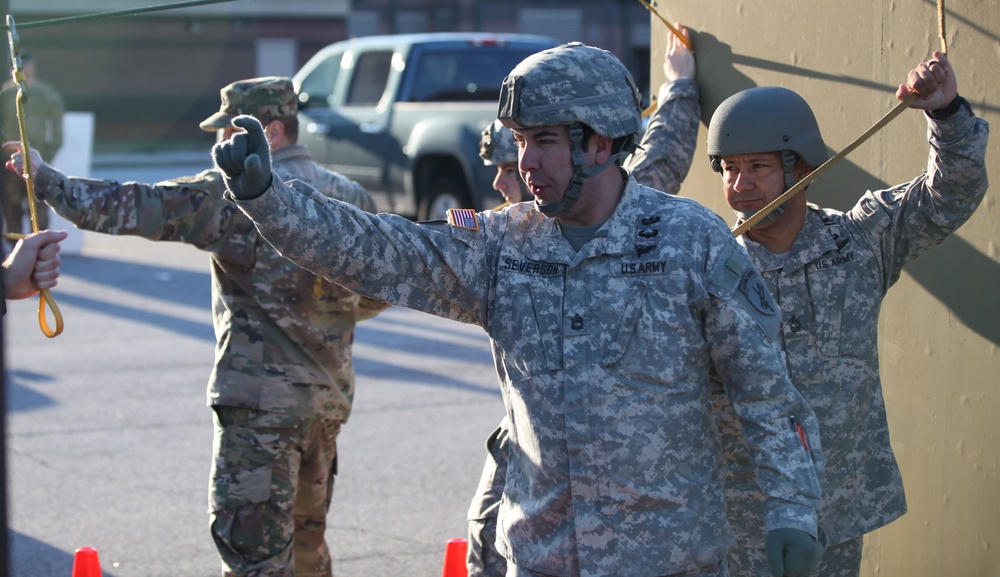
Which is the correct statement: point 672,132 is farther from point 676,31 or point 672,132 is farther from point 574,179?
point 574,179

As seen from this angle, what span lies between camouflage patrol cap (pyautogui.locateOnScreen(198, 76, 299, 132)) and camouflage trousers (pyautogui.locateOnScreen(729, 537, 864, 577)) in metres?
2.25

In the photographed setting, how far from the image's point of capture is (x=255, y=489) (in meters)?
4.45

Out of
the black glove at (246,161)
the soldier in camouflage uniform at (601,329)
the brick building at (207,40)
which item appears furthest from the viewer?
the brick building at (207,40)

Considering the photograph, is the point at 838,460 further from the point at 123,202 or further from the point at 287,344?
the point at 123,202

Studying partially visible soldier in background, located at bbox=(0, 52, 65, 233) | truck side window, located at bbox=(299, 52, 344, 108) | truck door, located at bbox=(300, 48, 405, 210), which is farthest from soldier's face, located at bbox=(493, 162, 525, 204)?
truck side window, located at bbox=(299, 52, 344, 108)

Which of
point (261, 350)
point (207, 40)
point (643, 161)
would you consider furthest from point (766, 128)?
point (207, 40)

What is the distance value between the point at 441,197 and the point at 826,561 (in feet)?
34.5

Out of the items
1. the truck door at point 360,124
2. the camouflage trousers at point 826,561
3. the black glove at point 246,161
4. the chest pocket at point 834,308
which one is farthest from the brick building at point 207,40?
the black glove at point 246,161

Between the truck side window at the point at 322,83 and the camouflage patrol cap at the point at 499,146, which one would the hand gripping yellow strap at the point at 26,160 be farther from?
the truck side window at the point at 322,83

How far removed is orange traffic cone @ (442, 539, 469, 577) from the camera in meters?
4.91

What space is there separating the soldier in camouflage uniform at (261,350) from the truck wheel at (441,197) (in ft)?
28.7

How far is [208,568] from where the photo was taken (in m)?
5.70

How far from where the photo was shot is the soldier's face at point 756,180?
3650 millimetres

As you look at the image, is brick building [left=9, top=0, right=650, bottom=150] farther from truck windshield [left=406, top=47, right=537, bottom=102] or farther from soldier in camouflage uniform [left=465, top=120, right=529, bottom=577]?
soldier in camouflage uniform [left=465, top=120, right=529, bottom=577]
